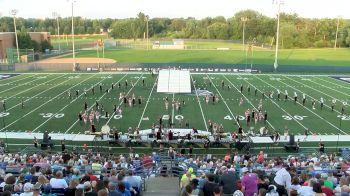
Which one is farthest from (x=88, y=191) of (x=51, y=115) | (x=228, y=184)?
(x=51, y=115)

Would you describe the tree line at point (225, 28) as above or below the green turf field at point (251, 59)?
above

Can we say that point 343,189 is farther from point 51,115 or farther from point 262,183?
point 51,115

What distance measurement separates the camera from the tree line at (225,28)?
111 m

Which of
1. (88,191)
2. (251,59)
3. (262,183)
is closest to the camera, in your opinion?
(88,191)

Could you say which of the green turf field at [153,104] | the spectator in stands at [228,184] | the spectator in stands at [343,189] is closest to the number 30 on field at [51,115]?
the green turf field at [153,104]

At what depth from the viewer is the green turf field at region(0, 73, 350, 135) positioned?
26859mm

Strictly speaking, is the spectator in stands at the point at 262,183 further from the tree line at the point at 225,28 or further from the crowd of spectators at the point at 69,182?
the tree line at the point at 225,28

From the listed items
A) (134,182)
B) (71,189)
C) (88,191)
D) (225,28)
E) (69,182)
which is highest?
(225,28)

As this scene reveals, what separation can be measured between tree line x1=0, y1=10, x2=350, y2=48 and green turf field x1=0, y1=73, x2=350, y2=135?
45895mm

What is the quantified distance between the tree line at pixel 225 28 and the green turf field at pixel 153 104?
45895 mm

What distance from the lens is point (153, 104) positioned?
110 feet

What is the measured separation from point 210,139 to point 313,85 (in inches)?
1052

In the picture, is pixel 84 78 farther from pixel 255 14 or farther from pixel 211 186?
pixel 255 14

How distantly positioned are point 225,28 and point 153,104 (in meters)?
109
